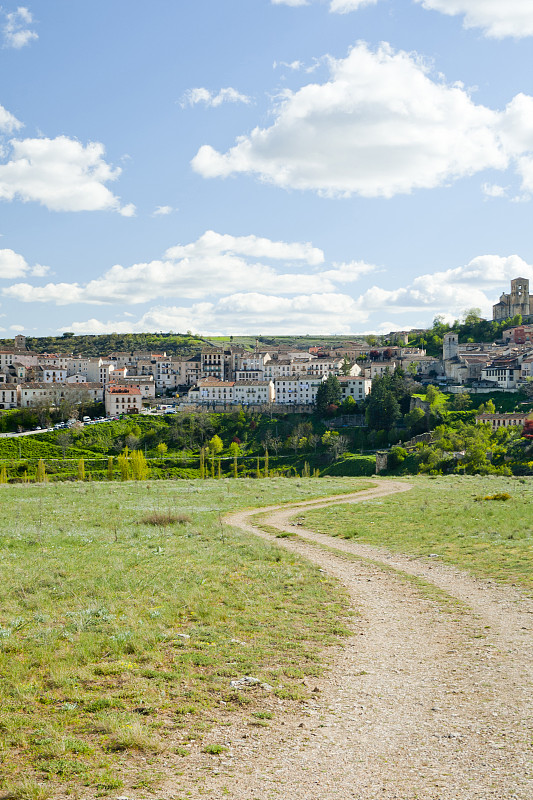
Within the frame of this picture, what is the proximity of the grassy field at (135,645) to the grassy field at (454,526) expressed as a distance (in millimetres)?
5039

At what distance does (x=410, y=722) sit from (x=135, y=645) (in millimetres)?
4972

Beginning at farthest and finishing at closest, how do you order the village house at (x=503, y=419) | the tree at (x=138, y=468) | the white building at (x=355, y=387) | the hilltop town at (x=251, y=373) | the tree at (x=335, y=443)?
the white building at (x=355, y=387) → the hilltop town at (x=251, y=373) → the tree at (x=335, y=443) → the village house at (x=503, y=419) → the tree at (x=138, y=468)

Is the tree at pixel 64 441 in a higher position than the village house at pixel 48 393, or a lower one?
lower

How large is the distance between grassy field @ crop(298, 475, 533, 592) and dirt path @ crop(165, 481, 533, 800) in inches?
173

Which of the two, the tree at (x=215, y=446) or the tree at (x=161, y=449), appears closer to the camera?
the tree at (x=161, y=449)

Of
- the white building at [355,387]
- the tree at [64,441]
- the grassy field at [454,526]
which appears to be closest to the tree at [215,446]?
the tree at [64,441]

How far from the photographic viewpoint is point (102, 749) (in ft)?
25.7

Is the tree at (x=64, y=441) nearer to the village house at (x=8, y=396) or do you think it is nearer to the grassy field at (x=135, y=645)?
the village house at (x=8, y=396)

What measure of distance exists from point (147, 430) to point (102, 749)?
10339 cm

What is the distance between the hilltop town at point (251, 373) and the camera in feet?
407

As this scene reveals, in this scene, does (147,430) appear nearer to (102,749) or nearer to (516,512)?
(516,512)

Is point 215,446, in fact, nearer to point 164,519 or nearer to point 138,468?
point 138,468

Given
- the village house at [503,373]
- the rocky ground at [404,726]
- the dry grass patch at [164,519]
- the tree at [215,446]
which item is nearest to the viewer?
the rocky ground at [404,726]

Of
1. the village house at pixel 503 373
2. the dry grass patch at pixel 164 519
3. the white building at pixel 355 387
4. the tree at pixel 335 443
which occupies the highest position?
the village house at pixel 503 373
